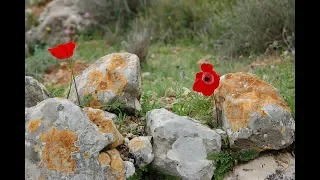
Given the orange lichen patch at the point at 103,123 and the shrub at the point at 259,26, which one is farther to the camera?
the shrub at the point at 259,26

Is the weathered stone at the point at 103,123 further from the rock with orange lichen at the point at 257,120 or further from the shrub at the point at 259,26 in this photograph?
the shrub at the point at 259,26

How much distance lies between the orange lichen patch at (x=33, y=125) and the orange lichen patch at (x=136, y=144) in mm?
438

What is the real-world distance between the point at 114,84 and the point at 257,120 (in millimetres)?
725

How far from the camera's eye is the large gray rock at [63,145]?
2.30 metres

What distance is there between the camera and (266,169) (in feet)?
8.66

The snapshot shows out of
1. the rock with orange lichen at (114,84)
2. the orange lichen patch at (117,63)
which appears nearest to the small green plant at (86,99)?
the rock with orange lichen at (114,84)

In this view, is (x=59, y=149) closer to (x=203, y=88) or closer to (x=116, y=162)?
(x=116, y=162)

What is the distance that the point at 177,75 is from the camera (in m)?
5.04

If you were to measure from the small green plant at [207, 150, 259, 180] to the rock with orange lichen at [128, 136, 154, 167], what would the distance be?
0.89 ft

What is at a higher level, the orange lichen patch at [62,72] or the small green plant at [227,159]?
the small green plant at [227,159]

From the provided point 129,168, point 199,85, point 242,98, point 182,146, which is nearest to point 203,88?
point 199,85

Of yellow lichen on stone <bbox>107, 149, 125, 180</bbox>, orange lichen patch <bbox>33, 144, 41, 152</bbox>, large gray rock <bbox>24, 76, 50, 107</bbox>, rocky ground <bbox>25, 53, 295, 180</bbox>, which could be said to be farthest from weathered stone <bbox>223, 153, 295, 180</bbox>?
large gray rock <bbox>24, 76, 50, 107</bbox>
